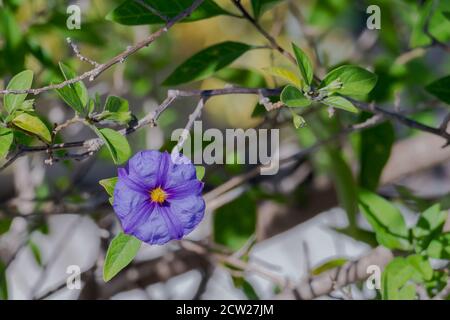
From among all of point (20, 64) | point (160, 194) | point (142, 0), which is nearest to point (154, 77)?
point (20, 64)

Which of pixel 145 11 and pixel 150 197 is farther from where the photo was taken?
pixel 145 11

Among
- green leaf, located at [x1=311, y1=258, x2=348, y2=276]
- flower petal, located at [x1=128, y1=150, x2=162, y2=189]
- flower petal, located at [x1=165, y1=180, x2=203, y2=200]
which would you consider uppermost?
flower petal, located at [x1=128, y1=150, x2=162, y2=189]

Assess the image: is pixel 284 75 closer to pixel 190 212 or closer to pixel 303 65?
pixel 303 65

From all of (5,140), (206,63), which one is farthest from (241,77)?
(5,140)

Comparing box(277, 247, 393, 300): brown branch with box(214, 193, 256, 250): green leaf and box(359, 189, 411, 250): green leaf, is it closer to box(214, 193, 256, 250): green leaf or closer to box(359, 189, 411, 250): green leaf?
box(359, 189, 411, 250): green leaf

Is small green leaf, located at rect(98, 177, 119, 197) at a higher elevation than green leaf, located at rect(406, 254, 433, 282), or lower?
higher

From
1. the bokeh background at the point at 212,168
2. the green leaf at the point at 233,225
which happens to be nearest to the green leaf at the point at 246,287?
the bokeh background at the point at 212,168

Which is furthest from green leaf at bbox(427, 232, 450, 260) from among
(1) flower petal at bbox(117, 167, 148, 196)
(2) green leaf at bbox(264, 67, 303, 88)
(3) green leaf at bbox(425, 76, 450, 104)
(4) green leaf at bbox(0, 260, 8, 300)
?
(4) green leaf at bbox(0, 260, 8, 300)
